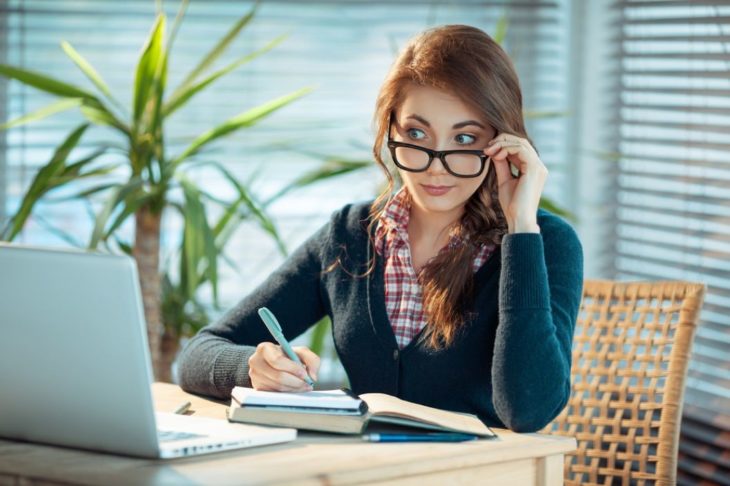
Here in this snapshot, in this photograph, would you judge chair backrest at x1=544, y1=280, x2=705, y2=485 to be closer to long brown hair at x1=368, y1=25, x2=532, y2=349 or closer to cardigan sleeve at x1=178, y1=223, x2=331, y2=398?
long brown hair at x1=368, y1=25, x2=532, y2=349

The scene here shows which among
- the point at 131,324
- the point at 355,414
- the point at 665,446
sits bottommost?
the point at 665,446

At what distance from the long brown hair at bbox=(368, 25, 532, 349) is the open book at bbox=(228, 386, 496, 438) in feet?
1.06

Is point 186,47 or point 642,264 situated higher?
point 186,47

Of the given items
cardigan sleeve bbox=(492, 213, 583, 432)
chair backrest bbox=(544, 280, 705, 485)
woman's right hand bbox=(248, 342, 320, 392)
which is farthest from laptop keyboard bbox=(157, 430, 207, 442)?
chair backrest bbox=(544, 280, 705, 485)

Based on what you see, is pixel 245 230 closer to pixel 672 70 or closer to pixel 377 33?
pixel 377 33

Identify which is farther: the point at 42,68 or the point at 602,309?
the point at 42,68

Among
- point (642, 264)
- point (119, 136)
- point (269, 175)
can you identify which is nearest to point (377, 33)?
point (269, 175)

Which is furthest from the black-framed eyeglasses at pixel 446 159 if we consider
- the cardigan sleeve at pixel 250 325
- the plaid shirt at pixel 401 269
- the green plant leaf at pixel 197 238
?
the green plant leaf at pixel 197 238

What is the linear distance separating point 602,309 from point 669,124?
0.95 m

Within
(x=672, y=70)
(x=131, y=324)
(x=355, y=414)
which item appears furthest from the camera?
(x=672, y=70)

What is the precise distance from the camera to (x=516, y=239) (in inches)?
67.8

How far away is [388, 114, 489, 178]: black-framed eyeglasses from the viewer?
182cm

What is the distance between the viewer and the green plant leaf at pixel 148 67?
8.27ft

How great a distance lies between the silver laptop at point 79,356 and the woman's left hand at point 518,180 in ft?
1.98
